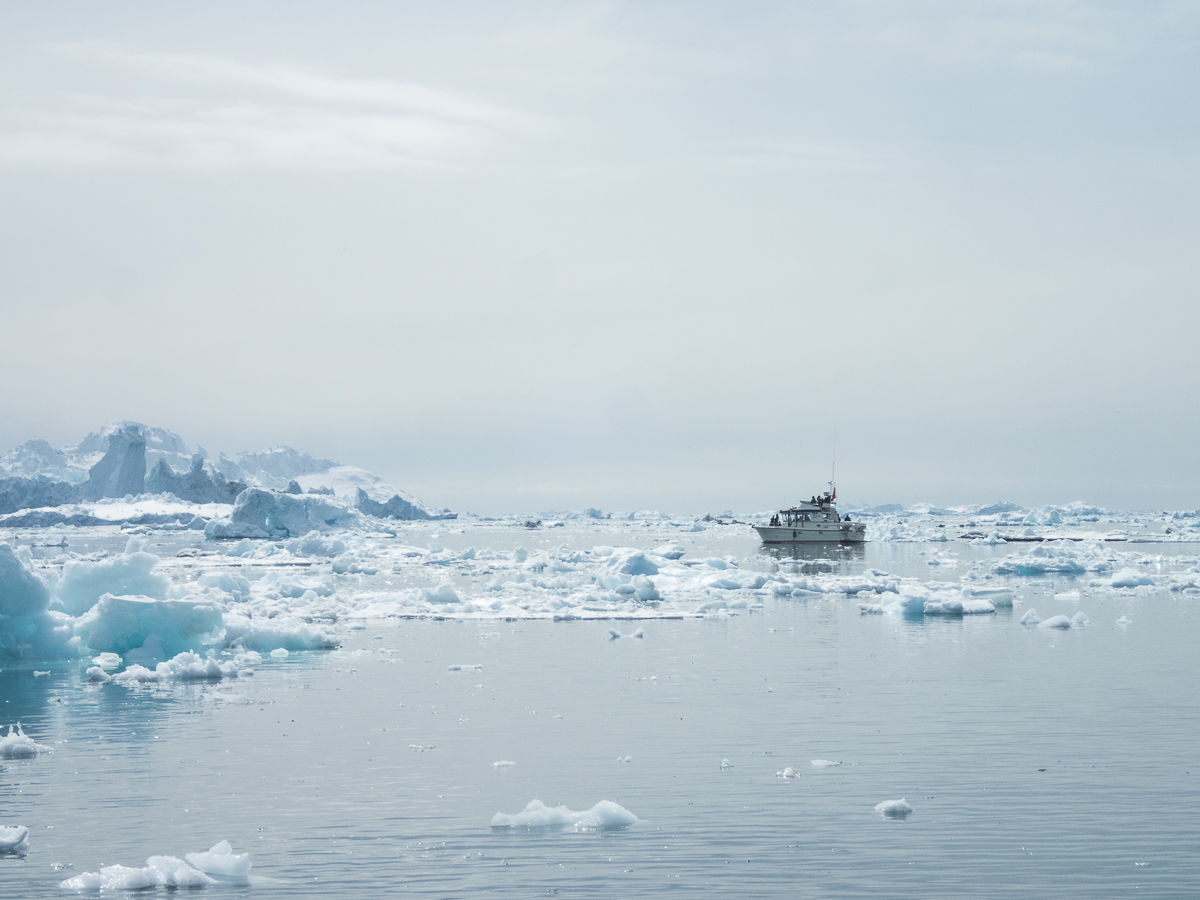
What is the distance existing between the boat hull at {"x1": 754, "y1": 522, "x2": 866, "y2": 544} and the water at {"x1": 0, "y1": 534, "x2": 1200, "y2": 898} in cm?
4606

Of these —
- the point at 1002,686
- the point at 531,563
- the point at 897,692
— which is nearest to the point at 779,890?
the point at 897,692

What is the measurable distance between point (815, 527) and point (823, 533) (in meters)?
0.59

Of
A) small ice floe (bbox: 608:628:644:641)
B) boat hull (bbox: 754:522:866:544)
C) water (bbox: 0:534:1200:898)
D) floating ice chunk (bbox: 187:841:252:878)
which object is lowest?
water (bbox: 0:534:1200:898)

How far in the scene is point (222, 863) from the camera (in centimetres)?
859

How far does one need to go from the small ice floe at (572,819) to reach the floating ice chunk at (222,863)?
2.27m

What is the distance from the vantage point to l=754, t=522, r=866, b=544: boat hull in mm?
68250

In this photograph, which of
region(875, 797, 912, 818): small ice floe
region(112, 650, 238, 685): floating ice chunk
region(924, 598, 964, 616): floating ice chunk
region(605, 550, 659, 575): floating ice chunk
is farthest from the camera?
region(605, 550, 659, 575): floating ice chunk

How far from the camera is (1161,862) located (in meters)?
9.07

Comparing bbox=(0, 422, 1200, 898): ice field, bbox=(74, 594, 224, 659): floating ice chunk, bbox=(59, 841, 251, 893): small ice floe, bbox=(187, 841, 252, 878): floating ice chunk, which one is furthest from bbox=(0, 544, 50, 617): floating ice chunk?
bbox=(187, 841, 252, 878): floating ice chunk

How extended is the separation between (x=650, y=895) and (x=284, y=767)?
5615 mm

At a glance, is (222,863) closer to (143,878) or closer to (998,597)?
(143,878)

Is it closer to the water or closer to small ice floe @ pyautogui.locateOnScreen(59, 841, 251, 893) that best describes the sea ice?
small ice floe @ pyautogui.locateOnScreen(59, 841, 251, 893)

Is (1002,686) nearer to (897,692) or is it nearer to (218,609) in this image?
(897,692)

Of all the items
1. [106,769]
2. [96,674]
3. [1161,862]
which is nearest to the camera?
[1161,862]
